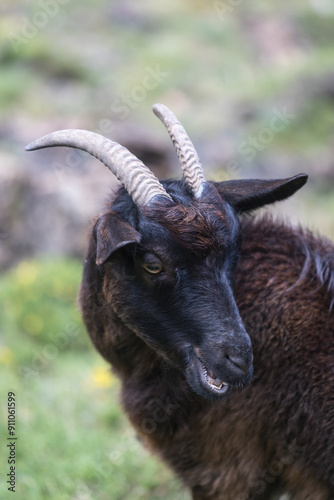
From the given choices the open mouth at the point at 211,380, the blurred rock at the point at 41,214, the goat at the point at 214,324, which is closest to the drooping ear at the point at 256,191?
the goat at the point at 214,324

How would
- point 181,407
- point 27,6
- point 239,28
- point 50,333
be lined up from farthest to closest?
point 239,28
point 27,6
point 50,333
point 181,407

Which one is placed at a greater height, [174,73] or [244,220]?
[244,220]

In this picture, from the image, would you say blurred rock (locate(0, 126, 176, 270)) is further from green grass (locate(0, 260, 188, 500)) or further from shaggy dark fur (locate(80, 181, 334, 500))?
shaggy dark fur (locate(80, 181, 334, 500))

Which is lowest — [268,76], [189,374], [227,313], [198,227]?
[268,76]

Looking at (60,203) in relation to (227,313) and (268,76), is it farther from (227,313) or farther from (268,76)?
(268,76)

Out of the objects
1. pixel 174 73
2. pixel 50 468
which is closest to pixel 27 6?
pixel 174 73

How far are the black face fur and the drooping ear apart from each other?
0.74 feet

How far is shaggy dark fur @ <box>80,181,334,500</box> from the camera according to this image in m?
3.49

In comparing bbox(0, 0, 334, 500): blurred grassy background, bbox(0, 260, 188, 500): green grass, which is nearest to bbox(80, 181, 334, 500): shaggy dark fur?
bbox(0, 0, 334, 500): blurred grassy background

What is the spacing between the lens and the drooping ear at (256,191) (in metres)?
3.90

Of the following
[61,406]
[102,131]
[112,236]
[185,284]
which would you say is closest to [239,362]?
[185,284]

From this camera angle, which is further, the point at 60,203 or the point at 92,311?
the point at 60,203

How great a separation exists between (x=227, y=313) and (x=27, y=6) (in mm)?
17764

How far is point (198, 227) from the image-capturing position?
3467mm
